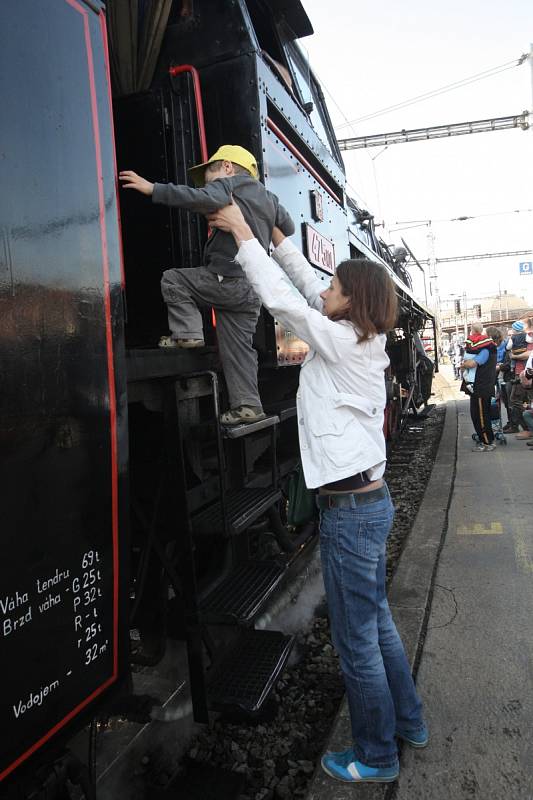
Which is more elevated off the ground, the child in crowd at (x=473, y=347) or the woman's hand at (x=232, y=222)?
the woman's hand at (x=232, y=222)

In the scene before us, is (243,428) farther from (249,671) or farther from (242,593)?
(249,671)

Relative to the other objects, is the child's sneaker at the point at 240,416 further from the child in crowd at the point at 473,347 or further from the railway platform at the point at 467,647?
the child in crowd at the point at 473,347

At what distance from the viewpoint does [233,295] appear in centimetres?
237

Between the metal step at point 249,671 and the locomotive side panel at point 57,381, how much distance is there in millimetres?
535

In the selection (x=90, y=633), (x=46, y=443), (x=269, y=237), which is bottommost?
(x=90, y=633)

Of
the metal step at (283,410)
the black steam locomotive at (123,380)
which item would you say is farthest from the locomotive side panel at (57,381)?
the metal step at (283,410)

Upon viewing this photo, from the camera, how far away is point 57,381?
134 cm

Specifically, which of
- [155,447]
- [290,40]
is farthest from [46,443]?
[290,40]

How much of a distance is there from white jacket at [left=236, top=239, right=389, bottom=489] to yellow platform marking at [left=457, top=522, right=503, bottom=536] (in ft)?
9.58

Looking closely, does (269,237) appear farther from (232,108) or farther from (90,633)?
(90,633)

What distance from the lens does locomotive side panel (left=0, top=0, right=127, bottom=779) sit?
121 centimetres

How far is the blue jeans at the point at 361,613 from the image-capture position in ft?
6.32

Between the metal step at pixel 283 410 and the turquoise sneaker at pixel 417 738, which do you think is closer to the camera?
the turquoise sneaker at pixel 417 738

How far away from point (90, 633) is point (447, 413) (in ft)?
38.8
